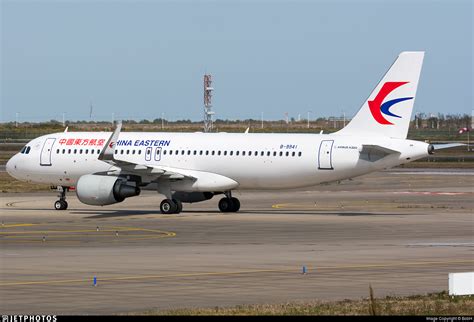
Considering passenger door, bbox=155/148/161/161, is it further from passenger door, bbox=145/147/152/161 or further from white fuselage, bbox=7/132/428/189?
passenger door, bbox=145/147/152/161

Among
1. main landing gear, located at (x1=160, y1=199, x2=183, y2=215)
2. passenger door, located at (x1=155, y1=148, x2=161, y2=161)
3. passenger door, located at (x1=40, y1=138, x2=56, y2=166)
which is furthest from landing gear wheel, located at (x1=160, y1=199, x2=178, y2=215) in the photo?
passenger door, located at (x1=40, y1=138, x2=56, y2=166)

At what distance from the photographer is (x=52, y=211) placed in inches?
2373

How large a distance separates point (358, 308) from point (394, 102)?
33120 mm

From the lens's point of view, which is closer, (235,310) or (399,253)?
(235,310)

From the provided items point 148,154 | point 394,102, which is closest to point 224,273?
point 394,102

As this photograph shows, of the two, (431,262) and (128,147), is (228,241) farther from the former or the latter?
(128,147)

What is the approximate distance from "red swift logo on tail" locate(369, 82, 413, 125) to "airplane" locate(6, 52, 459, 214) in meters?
0.05

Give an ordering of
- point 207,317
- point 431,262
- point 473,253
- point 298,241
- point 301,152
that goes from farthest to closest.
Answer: point 301,152, point 298,241, point 473,253, point 431,262, point 207,317

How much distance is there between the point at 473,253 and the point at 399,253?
7.57 feet

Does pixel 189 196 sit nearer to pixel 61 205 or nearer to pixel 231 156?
pixel 231 156

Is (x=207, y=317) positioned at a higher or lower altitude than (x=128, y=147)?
lower

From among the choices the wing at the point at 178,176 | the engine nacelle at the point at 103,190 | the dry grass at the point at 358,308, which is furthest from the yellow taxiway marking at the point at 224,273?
the wing at the point at 178,176

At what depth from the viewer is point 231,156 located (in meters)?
58.7

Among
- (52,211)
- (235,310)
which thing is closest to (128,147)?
(52,211)
